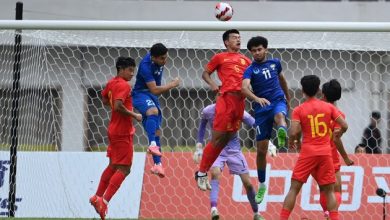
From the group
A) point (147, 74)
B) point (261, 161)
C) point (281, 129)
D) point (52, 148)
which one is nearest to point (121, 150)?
point (147, 74)

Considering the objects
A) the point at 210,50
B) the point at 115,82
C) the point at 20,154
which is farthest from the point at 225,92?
the point at 20,154

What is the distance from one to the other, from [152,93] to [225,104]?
91cm

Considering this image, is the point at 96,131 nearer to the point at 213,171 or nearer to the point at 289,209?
the point at 213,171

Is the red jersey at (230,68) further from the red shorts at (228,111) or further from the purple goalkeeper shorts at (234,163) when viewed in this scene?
the purple goalkeeper shorts at (234,163)

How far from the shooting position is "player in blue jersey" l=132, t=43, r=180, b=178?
1051 cm

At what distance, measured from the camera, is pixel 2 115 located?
13602 millimetres

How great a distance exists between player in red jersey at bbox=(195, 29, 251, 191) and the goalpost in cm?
226

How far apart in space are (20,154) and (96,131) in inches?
55.6

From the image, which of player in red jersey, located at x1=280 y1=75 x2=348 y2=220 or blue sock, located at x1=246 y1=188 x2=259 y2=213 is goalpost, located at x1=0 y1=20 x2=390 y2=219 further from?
player in red jersey, located at x1=280 y1=75 x2=348 y2=220

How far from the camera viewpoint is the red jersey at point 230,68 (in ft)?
34.1

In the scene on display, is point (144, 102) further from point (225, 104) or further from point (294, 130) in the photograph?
point (294, 130)

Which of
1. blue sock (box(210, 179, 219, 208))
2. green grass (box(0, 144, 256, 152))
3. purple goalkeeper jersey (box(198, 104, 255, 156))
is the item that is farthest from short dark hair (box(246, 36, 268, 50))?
green grass (box(0, 144, 256, 152))

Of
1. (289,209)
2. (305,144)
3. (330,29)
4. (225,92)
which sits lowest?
(289,209)

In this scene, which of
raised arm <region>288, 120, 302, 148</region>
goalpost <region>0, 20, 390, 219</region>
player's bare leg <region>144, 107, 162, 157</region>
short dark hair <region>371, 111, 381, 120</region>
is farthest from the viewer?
short dark hair <region>371, 111, 381, 120</region>
